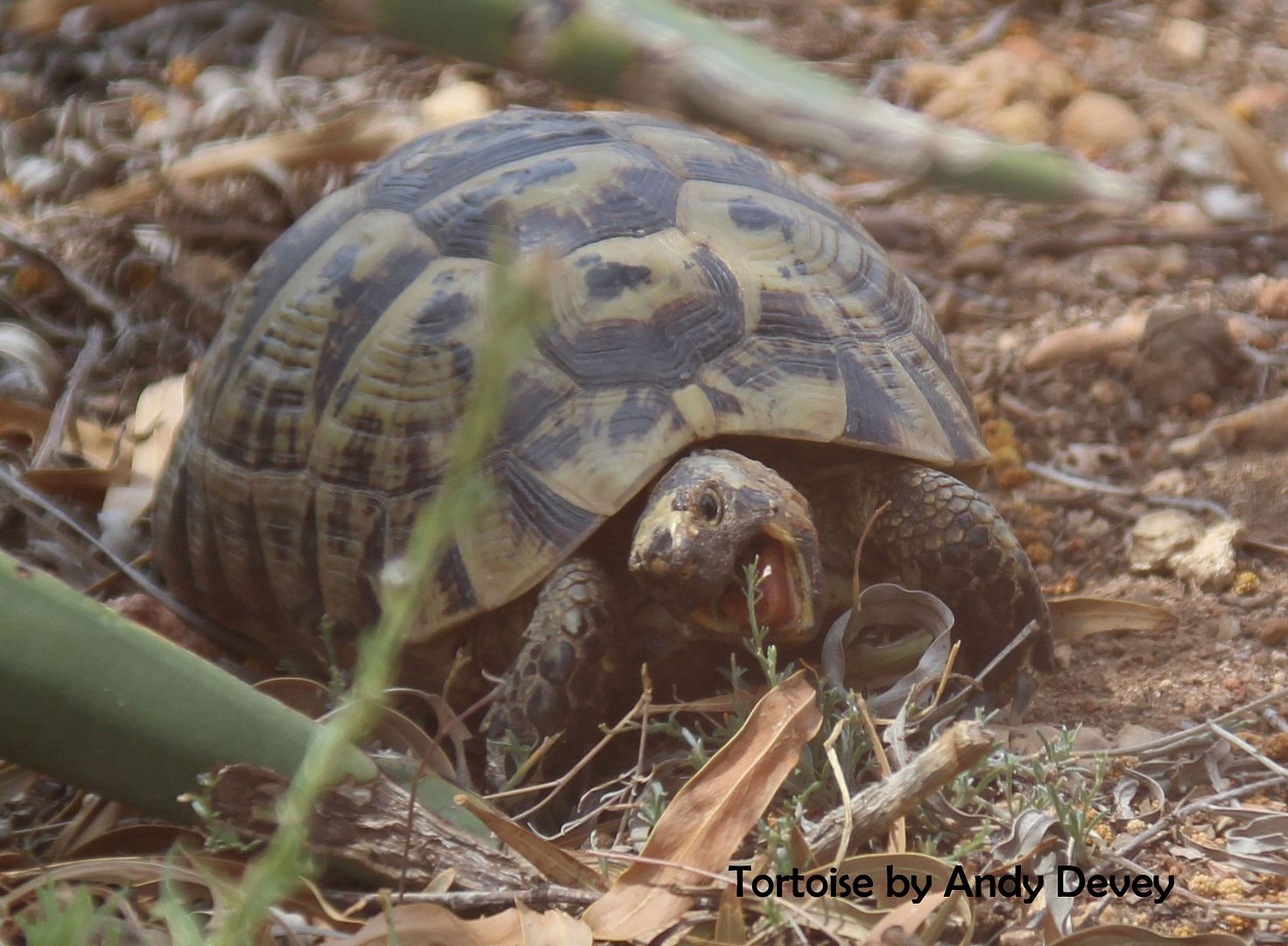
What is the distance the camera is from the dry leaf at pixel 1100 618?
8.63 ft

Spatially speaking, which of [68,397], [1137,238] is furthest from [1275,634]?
[68,397]

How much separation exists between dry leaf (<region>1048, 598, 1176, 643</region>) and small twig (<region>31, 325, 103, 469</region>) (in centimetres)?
239

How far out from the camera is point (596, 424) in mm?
2346

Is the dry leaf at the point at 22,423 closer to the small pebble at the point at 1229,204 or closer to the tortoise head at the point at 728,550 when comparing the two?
the tortoise head at the point at 728,550

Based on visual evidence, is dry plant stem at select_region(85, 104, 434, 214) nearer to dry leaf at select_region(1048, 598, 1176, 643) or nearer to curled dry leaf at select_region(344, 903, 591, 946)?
dry leaf at select_region(1048, 598, 1176, 643)

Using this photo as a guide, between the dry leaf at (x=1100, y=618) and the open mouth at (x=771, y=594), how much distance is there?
72 cm

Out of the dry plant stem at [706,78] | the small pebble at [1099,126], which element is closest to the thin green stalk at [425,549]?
the dry plant stem at [706,78]

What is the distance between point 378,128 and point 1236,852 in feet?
10.4

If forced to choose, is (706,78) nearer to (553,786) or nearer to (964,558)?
(553,786)

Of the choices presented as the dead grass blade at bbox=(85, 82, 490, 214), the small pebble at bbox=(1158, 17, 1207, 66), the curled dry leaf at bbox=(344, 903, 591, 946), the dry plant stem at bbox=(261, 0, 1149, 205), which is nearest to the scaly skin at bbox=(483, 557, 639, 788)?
the curled dry leaf at bbox=(344, 903, 591, 946)

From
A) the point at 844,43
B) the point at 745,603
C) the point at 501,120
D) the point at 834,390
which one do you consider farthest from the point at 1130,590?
the point at 844,43

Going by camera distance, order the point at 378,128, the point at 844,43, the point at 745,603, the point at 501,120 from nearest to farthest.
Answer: the point at 745,603 < the point at 501,120 < the point at 378,128 < the point at 844,43

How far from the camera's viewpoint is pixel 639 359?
7.86 ft

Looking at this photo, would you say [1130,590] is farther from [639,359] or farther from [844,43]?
[844,43]
